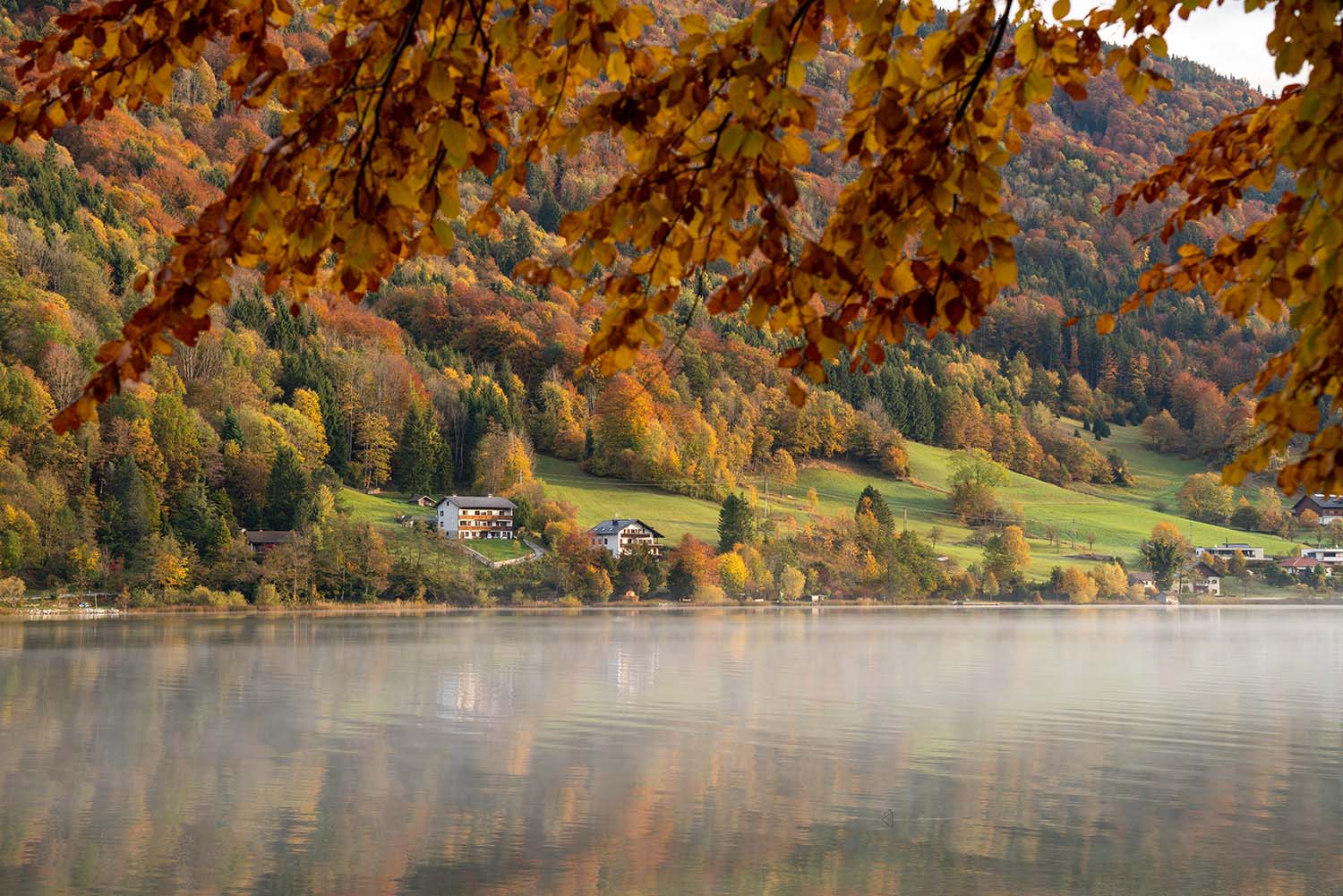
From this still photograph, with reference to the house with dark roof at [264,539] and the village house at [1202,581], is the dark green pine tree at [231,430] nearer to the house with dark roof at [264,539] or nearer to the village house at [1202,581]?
the house with dark roof at [264,539]

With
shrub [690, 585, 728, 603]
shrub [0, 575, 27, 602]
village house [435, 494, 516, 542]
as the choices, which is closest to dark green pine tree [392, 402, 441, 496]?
village house [435, 494, 516, 542]

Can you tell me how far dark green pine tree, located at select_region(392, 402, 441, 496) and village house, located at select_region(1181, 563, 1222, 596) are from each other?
7083cm

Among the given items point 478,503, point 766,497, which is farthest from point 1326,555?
point 478,503

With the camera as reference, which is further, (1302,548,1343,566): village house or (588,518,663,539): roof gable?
(1302,548,1343,566): village house

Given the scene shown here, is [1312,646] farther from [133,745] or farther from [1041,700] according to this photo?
[133,745]

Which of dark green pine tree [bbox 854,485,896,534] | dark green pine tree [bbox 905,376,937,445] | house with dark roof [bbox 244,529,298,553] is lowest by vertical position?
house with dark roof [bbox 244,529,298,553]

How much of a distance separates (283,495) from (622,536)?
25.8m

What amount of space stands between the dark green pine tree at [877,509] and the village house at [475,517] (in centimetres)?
3087

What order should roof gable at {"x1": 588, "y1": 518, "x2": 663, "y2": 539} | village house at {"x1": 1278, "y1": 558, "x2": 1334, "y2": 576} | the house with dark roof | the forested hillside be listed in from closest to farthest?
1. the forested hillside
2. the house with dark roof
3. roof gable at {"x1": 588, "y1": 518, "x2": 663, "y2": 539}
4. village house at {"x1": 1278, "y1": 558, "x2": 1334, "y2": 576}

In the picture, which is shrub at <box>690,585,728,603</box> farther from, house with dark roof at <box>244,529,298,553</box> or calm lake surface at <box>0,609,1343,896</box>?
calm lake surface at <box>0,609,1343,896</box>

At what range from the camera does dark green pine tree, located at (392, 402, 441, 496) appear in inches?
4759

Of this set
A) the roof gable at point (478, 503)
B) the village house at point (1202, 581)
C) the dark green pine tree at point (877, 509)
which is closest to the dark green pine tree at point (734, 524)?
the dark green pine tree at point (877, 509)

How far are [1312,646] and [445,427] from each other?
87583 millimetres

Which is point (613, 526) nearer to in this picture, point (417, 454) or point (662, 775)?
point (417, 454)
